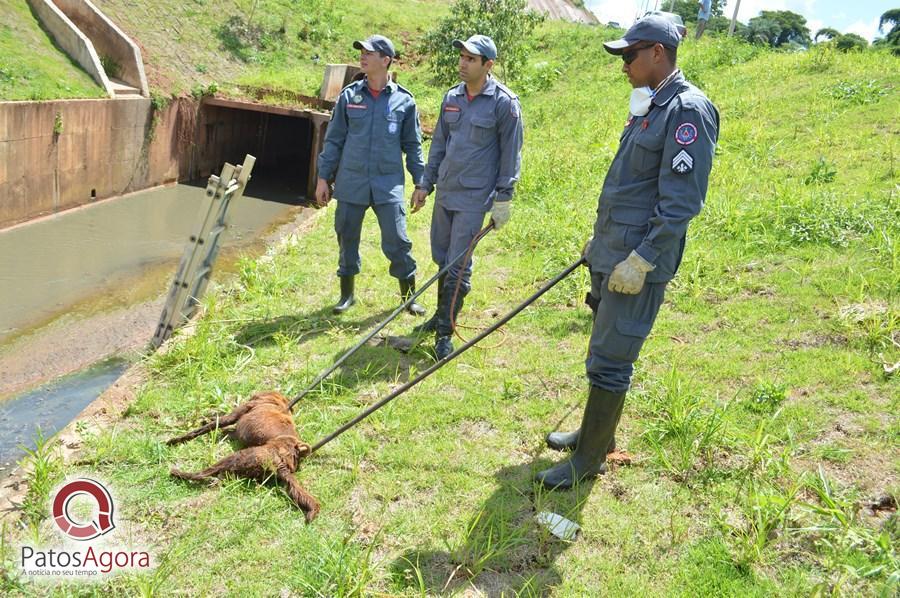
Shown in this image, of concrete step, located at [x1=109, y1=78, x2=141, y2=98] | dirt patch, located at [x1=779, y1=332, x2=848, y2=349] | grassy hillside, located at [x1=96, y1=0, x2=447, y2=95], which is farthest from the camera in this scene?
grassy hillside, located at [x1=96, y1=0, x2=447, y2=95]

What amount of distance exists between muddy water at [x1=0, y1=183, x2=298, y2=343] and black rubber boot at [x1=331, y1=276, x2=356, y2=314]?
1095 millimetres

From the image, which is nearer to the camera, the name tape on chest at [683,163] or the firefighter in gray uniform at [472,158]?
the name tape on chest at [683,163]

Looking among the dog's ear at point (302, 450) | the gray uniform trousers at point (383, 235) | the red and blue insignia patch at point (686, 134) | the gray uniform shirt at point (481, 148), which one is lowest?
the dog's ear at point (302, 450)

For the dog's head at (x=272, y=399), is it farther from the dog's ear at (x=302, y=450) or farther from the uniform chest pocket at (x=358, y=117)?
the uniform chest pocket at (x=358, y=117)

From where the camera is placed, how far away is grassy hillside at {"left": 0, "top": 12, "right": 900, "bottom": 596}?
2896mm

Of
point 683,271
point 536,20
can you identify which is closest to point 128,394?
point 683,271

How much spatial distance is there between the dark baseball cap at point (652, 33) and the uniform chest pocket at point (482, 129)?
174cm

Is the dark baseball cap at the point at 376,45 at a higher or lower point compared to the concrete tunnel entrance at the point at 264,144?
higher

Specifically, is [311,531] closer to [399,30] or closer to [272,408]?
[272,408]

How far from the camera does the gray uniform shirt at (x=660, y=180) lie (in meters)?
2.91

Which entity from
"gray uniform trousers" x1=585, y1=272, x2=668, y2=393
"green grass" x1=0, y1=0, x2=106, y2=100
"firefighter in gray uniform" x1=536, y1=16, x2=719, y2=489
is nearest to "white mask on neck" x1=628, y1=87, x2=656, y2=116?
"firefighter in gray uniform" x1=536, y1=16, x2=719, y2=489

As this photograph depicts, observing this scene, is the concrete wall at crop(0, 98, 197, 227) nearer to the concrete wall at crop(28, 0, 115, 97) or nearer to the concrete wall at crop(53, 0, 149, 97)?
the concrete wall at crop(28, 0, 115, 97)

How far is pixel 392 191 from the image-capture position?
5582 mm

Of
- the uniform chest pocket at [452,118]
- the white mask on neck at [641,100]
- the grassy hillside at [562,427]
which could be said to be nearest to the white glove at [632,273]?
the white mask on neck at [641,100]
